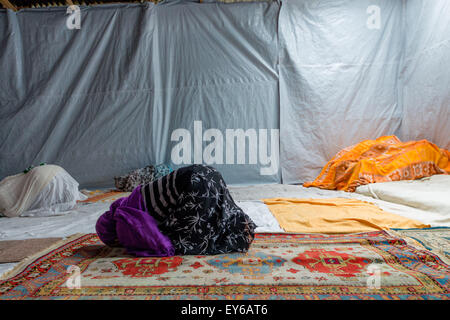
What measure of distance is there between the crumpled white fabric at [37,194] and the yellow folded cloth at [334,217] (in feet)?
5.82

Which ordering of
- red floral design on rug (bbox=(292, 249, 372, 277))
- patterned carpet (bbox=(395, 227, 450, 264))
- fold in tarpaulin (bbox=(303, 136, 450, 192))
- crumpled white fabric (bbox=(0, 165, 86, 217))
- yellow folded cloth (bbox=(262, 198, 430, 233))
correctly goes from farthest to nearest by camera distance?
1. fold in tarpaulin (bbox=(303, 136, 450, 192))
2. crumpled white fabric (bbox=(0, 165, 86, 217))
3. yellow folded cloth (bbox=(262, 198, 430, 233))
4. patterned carpet (bbox=(395, 227, 450, 264))
5. red floral design on rug (bbox=(292, 249, 372, 277))

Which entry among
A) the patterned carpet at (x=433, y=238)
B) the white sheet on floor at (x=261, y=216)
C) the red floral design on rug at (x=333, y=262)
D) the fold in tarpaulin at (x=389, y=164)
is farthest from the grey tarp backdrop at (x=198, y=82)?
the red floral design on rug at (x=333, y=262)

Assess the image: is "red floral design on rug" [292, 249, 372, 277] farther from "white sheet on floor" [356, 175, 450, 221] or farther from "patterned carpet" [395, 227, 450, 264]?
"white sheet on floor" [356, 175, 450, 221]

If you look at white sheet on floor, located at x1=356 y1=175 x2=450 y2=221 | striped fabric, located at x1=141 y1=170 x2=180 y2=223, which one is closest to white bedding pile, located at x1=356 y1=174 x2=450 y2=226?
white sheet on floor, located at x1=356 y1=175 x2=450 y2=221

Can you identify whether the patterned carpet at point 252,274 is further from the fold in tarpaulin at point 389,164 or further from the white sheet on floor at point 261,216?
the fold in tarpaulin at point 389,164

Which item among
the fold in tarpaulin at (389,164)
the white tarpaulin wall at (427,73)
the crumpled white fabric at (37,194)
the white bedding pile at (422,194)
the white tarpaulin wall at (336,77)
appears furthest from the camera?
the white tarpaulin wall at (336,77)

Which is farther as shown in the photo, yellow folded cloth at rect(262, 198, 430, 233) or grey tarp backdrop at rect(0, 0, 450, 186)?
grey tarp backdrop at rect(0, 0, 450, 186)

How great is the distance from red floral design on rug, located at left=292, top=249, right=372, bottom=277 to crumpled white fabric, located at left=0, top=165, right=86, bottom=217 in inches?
79.5

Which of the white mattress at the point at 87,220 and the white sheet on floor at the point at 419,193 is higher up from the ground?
the white sheet on floor at the point at 419,193

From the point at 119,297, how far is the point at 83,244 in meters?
0.67

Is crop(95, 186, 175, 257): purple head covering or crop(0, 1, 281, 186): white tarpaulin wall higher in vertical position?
crop(0, 1, 281, 186): white tarpaulin wall

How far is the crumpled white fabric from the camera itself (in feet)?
7.46

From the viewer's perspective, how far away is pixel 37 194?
2348 mm

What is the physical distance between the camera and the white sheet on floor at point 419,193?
71.8 inches
